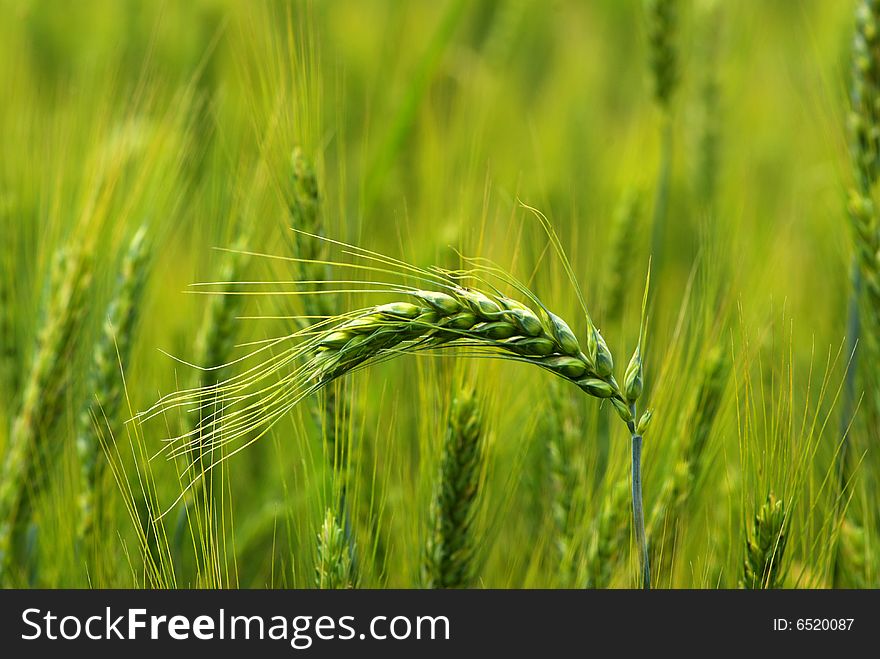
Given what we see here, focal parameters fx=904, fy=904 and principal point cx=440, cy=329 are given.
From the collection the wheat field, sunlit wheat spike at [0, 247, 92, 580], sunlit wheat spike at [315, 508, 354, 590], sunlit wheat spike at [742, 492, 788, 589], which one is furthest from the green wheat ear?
sunlit wheat spike at [0, 247, 92, 580]

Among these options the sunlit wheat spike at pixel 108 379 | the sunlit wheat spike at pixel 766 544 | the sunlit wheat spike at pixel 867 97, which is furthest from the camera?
the sunlit wheat spike at pixel 867 97

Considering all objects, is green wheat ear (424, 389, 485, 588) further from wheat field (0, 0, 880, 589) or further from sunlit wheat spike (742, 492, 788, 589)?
sunlit wheat spike (742, 492, 788, 589)

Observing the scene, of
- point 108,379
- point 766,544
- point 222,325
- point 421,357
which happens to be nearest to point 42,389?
point 108,379

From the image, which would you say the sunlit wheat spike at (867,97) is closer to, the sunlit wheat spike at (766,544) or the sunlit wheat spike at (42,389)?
the sunlit wheat spike at (766,544)

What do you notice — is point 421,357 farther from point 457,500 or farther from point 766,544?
point 766,544

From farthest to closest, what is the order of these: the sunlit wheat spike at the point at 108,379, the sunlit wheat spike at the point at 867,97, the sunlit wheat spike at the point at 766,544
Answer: the sunlit wheat spike at the point at 867,97
the sunlit wheat spike at the point at 108,379
the sunlit wheat spike at the point at 766,544

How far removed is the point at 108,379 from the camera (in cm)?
118

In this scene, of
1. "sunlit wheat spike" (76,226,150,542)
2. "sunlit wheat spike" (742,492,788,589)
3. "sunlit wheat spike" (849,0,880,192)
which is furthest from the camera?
"sunlit wheat spike" (849,0,880,192)

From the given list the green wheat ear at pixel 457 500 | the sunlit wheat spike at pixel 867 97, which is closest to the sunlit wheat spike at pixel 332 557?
the green wheat ear at pixel 457 500

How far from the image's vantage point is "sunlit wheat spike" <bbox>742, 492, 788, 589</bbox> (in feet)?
3.08

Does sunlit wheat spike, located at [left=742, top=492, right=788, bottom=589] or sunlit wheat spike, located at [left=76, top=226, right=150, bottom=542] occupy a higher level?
sunlit wheat spike, located at [left=76, top=226, right=150, bottom=542]

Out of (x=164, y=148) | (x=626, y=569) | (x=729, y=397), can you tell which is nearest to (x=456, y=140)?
(x=164, y=148)

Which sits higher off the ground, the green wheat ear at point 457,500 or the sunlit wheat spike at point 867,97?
the sunlit wheat spike at point 867,97

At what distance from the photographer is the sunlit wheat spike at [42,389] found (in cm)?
118
